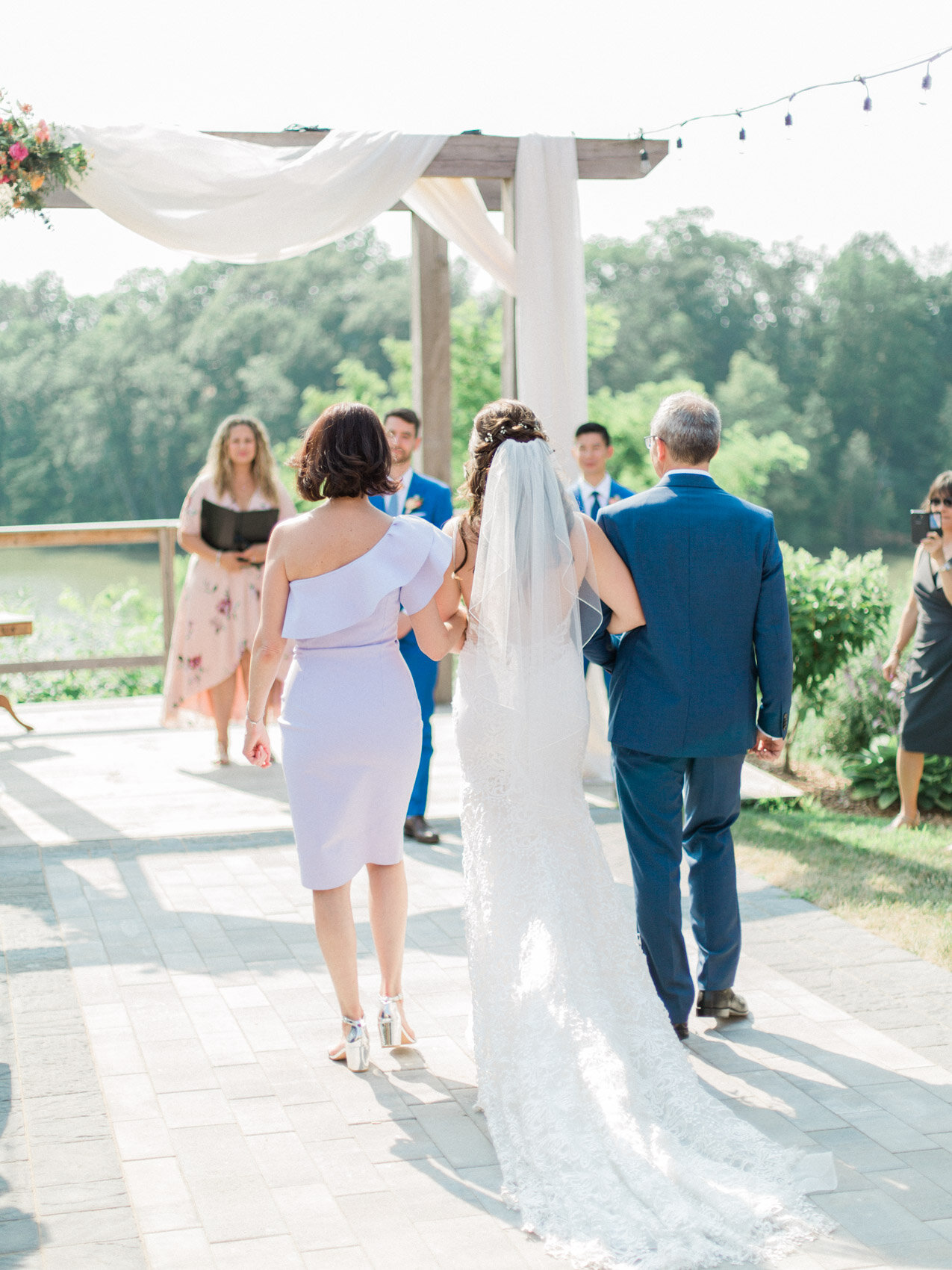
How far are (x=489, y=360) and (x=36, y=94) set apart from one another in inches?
810

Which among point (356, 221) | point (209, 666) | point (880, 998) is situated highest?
point (356, 221)

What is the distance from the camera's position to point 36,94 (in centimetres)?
521

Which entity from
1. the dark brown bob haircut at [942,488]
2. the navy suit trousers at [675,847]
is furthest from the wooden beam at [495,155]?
the navy suit trousers at [675,847]

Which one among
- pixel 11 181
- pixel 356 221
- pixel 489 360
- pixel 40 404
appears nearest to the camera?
pixel 11 181

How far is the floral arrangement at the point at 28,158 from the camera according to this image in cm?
503

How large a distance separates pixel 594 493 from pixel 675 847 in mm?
2585

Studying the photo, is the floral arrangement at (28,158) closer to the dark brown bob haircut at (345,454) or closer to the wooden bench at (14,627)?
the wooden bench at (14,627)

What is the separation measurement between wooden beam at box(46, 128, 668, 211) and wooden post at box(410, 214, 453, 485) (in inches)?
66.0

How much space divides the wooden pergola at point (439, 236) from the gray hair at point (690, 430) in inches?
121

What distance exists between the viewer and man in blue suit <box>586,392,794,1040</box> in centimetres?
318

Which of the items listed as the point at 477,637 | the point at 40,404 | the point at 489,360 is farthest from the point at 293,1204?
the point at 40,404

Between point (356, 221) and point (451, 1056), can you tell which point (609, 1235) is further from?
point (356, 221)

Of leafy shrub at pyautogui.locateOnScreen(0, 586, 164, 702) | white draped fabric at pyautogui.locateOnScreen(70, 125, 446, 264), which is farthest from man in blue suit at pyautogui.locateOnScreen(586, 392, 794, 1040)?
leafy shrub at pyautogui.locateOnScreen(0, 586, 164, 702)

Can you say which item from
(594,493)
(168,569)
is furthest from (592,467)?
(168,569)
